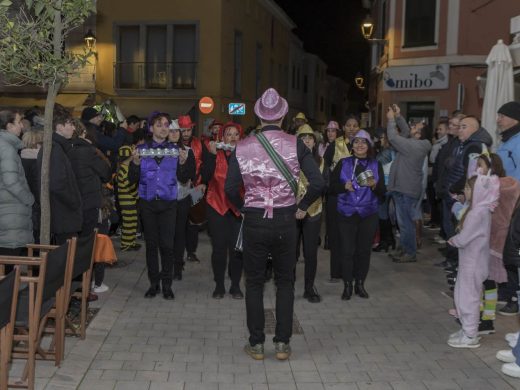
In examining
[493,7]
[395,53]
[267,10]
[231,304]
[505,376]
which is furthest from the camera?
[267,10]

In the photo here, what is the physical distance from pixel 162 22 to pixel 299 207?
2187 cm

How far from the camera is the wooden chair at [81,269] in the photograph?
15.9 ft

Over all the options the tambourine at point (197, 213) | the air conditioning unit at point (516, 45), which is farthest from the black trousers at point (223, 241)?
the air conditioning unit at point (516, 45)

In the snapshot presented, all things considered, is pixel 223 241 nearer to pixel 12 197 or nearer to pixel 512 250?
pixel 12 197

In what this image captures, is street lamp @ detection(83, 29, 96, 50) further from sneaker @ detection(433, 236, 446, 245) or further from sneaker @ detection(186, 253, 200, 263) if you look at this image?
sneaker @ detection(433, 236, 446, 245)

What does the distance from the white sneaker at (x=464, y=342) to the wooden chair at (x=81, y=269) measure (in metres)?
3.20

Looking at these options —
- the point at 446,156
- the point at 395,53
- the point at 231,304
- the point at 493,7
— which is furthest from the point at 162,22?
the point at 231,304

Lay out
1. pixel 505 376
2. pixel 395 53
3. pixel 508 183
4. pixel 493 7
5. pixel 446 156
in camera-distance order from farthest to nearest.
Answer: pixel 395 53
pixel 493 7
pixel 446 156
pixel 508 183
pixel 505 376

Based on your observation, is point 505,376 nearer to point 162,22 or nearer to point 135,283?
point 135,283

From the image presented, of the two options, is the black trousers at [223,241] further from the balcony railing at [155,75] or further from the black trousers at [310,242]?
the balcony railing at [155,75]

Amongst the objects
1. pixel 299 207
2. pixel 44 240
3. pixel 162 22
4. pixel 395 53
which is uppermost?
pixel 162 22

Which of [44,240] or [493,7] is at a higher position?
[493,7]

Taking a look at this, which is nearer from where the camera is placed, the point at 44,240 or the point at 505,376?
the point at 505,376

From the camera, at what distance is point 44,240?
17.7 feet
